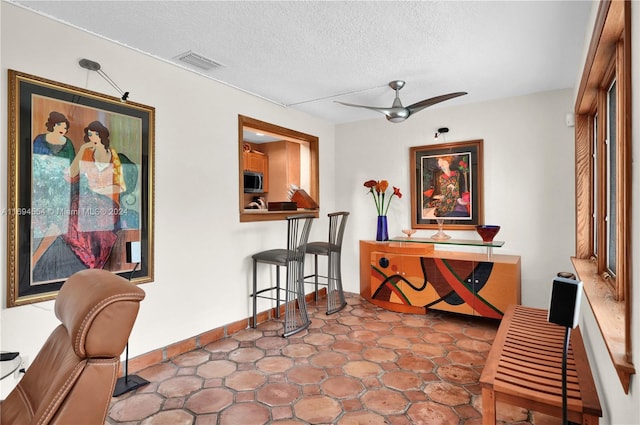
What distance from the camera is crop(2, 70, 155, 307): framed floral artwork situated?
6.87ft

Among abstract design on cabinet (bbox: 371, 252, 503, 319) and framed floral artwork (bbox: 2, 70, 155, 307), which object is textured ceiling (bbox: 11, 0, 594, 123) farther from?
abstract design on cabinet (bbox: 371, 252, 503, 319)

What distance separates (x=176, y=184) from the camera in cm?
301

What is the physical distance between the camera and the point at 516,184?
3.86m

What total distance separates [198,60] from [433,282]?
10.4 feet

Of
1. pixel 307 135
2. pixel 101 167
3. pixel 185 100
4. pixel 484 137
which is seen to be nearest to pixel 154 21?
pixel 185 100

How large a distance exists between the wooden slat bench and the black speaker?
1.82ft

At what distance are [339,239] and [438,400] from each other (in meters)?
2.21

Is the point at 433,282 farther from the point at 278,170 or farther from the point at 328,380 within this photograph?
the point at 278,170

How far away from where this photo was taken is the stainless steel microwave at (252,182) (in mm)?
5773

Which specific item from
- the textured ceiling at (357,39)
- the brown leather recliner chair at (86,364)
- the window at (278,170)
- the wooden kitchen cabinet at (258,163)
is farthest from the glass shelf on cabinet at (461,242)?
the brown leather recliner chair at (86,364)

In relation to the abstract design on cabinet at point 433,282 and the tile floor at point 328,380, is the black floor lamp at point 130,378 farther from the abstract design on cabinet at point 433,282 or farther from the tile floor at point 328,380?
the abstract design on cabinet at point 433,282

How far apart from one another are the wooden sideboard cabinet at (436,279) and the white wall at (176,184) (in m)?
1.38

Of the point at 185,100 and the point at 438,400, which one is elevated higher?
the point at 185,100

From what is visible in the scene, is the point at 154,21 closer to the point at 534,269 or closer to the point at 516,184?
the point at 516,184
